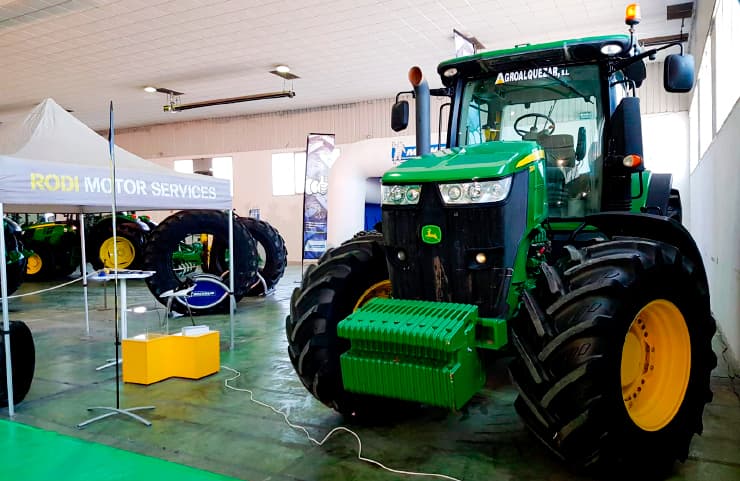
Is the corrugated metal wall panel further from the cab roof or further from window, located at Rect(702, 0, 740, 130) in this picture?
the cab roof

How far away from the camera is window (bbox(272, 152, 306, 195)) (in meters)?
17.0

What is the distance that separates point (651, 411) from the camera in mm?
2863

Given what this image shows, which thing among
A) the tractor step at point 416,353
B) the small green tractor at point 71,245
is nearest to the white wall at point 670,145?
the tractor step at point 416,353

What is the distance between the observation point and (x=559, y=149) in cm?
370

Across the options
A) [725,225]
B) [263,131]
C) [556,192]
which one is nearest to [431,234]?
[556,192]

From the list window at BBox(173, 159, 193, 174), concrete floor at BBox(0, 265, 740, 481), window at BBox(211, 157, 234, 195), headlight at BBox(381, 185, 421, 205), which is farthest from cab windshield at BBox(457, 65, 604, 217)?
window at BBox(173, 159, 193, 174)

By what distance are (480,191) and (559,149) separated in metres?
1.18

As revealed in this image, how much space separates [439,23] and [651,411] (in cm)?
811

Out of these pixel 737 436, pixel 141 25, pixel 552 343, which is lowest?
pixel 737 436

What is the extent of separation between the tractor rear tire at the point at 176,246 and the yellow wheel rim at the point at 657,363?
20.0ft

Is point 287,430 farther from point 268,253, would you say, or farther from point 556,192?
point 268,253

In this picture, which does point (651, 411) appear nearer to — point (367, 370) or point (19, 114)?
point (367, 370)

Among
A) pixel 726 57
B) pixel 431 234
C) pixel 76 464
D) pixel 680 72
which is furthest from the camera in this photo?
pixel 726 57

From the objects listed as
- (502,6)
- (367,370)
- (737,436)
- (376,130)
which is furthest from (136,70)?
(737,436)
